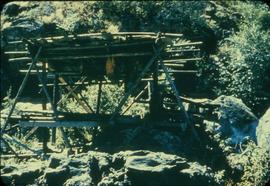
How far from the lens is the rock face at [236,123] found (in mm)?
11898

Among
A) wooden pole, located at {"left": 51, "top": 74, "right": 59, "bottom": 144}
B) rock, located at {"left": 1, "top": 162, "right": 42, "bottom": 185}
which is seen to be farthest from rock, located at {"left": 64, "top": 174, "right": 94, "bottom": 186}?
wooden pole, located at {"left": 51, "top": 74, "right": 59, "bottom": 144}

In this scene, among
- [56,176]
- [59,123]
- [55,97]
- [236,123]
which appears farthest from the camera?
[55,97]

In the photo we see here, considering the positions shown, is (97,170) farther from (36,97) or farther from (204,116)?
(36,97)

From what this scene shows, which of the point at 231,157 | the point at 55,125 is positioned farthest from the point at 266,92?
the point at 55,125

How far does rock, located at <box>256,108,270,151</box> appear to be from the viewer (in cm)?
1046

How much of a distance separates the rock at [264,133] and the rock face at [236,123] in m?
0.35

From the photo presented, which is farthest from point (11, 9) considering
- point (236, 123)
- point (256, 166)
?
point (256, 166)

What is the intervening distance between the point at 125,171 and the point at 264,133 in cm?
432

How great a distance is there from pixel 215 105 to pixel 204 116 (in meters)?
0.55

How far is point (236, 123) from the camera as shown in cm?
1206

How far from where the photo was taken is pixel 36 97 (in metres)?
19.2

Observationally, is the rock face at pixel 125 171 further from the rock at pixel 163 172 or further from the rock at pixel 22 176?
the rock at pixel 22 176

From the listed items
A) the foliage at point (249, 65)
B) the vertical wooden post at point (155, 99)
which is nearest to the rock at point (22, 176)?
the vertical wooden post at point (155, 99)

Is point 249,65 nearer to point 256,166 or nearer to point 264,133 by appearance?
point 264,133
